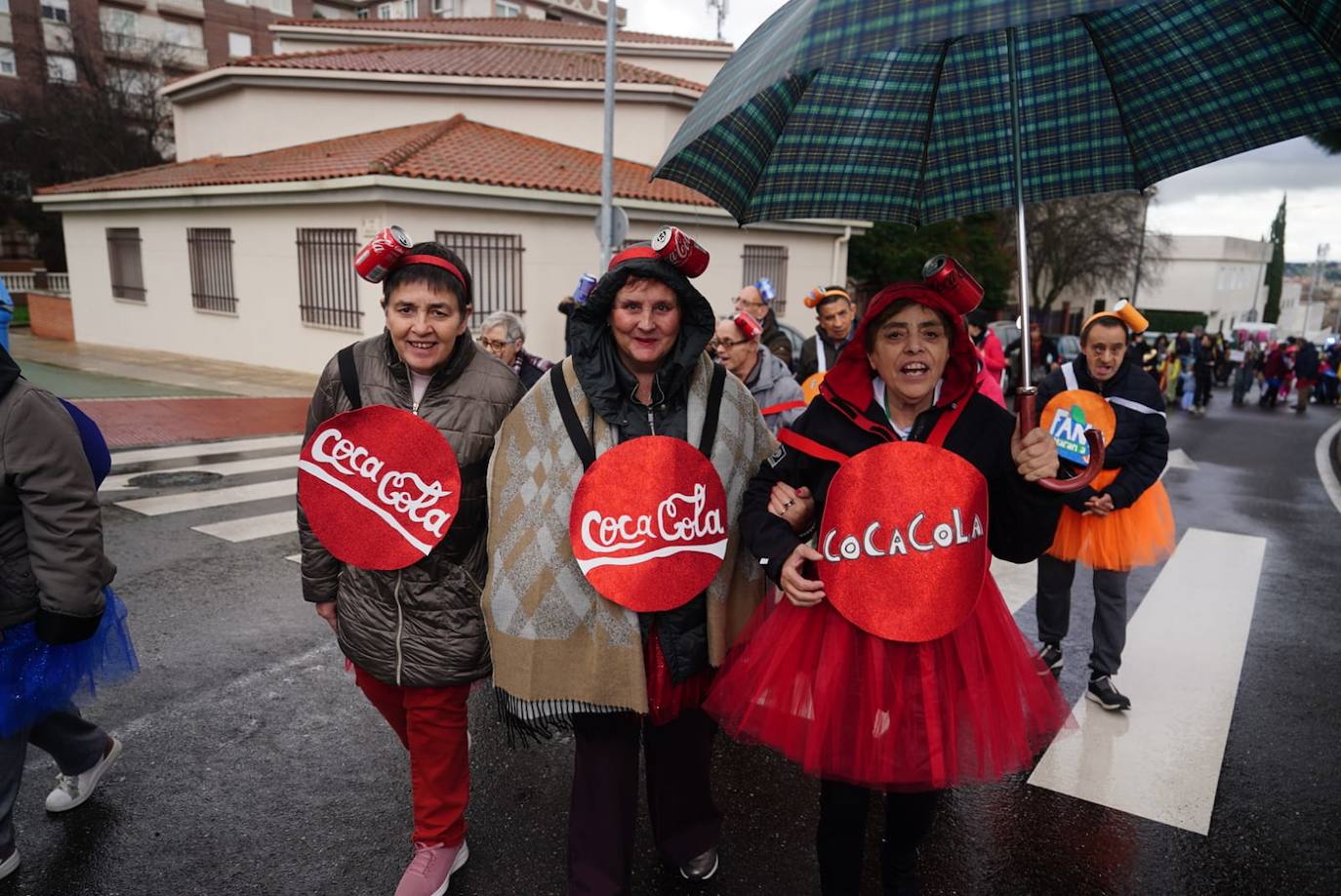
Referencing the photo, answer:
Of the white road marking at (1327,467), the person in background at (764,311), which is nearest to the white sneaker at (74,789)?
the person in background at (764,311)

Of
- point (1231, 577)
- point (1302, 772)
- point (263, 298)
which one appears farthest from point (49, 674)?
point (263, 298)

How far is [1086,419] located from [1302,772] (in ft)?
5.65

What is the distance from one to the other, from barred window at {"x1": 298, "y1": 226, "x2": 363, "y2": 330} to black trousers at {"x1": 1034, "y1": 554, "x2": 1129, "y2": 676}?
14.1m

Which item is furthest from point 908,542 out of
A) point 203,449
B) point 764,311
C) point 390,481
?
point 203,449

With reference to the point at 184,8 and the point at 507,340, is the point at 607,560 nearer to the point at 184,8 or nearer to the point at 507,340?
the point at 507,340

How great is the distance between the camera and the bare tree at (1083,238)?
38.1 metres

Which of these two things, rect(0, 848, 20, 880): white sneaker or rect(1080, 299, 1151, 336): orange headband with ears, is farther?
rect(1080, 299, 1151, 336): orange headband with ears

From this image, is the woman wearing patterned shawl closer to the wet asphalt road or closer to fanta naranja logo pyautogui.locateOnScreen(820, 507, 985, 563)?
fanta naranja logo pyautogui.locateOnScreen(820, 507, 985, 563)

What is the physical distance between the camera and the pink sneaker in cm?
266

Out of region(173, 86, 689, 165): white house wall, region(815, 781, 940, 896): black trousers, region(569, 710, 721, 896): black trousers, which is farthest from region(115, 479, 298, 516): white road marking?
region(173, 86, 689, 165): white house wall

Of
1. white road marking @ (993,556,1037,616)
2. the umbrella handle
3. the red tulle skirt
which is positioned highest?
the umbrella handle

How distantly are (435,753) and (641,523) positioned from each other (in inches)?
42.0

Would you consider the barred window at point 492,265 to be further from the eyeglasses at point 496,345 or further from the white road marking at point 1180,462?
the eyeglasses at point 496,345

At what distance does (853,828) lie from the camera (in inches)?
95.6
